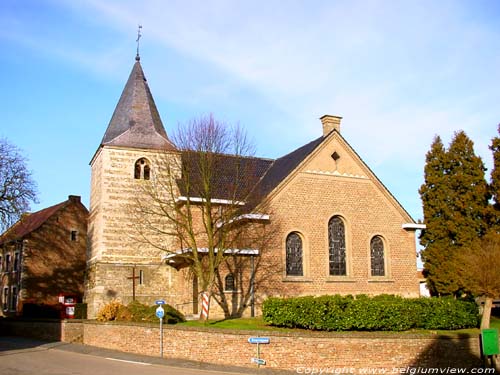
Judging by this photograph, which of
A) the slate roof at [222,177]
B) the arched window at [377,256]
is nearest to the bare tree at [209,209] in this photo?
the slate roof at [222,177]

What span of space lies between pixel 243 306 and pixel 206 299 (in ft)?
16.9

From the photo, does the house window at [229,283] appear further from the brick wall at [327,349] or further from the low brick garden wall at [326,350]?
the brick wall at [327,349]

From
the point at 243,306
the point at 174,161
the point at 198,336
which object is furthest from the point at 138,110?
the point at 198,336

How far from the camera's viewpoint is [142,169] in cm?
3112

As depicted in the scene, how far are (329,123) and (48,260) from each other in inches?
918

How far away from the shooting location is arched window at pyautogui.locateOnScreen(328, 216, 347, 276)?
3006 cm

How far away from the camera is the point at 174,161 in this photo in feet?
89.0

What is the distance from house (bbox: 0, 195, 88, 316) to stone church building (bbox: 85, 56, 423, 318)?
9355 mm

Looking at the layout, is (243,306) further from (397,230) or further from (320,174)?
(397,230)

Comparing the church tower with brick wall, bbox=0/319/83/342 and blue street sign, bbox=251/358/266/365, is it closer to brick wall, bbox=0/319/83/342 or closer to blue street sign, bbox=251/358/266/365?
brick wall, bbox=0/319/83/342

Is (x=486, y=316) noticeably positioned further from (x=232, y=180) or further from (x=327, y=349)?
(x=232, y=180)

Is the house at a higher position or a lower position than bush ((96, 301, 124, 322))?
higher

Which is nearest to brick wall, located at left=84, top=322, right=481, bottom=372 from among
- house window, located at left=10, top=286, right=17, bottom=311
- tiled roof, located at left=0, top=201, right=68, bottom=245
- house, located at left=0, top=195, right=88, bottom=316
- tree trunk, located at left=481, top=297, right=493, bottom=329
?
tree trunk, located at left=481, top=297, right=493, bottom=329

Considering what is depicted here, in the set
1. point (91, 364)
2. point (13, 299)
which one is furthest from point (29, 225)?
point (91, 364)
